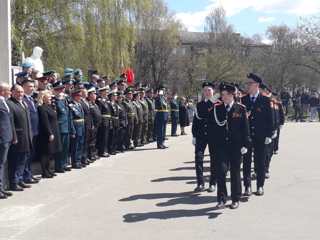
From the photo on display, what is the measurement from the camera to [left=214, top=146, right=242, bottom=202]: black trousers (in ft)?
27.5

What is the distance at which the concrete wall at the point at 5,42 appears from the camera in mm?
11656

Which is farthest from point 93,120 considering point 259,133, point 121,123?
point 259,133

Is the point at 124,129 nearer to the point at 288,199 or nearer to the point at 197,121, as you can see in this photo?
the point at 197,121

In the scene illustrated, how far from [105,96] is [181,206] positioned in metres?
6.74

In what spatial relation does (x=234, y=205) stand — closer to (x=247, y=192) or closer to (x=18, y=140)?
(x=247, y=192)

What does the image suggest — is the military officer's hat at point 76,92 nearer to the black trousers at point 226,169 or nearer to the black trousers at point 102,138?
the black trousers at point 102,138

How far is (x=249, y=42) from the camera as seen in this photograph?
7288 cm

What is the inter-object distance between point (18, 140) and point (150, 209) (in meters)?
2.99

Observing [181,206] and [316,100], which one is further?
[316,100]

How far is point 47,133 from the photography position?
11.0 metres

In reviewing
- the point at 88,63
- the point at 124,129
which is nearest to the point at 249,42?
the point at 88,63

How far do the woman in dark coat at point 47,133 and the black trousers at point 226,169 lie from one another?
4.05 m

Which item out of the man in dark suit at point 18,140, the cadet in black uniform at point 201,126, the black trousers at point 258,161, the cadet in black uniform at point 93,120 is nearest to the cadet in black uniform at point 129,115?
the cadet in black uniform at point 93,120

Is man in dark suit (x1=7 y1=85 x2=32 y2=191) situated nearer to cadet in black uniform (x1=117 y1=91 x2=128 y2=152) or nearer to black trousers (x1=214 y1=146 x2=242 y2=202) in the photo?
black trousers (x1=214 y1=146 x2=242 y2=202)
